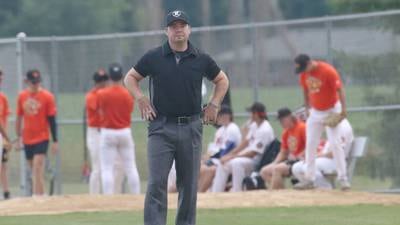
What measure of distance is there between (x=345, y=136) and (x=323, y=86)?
1004 mm

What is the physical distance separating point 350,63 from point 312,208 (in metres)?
4.49

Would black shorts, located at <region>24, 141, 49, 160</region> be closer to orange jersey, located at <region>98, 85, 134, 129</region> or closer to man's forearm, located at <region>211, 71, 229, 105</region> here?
orange jersey, located at <region>98, 85, 134, 129</region>

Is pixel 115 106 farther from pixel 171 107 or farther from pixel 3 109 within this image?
pixel 171 107

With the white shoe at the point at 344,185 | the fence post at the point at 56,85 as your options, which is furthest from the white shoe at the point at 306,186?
the fence post at the point at 56,85

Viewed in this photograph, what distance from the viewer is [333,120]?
1686 centimetres

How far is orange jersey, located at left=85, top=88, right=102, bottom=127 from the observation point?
19281 millimetres

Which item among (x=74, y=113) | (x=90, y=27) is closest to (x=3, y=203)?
(x=74, y=113)

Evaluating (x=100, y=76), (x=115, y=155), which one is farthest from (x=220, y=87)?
(x=100, y=76)

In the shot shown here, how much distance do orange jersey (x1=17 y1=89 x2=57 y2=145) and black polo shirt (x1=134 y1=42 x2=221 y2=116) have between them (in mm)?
8225

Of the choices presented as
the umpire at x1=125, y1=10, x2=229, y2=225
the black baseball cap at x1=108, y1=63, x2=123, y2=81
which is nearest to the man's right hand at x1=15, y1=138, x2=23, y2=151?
the black baseball cap at x1=108, y1=63, x2=123, y2=81

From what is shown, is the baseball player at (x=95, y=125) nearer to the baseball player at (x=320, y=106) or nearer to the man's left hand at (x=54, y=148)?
the man's left hand at (x=54, y=148)

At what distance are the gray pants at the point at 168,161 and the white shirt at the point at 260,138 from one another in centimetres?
697

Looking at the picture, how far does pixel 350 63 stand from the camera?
19.0m

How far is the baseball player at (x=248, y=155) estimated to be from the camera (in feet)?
60.9
